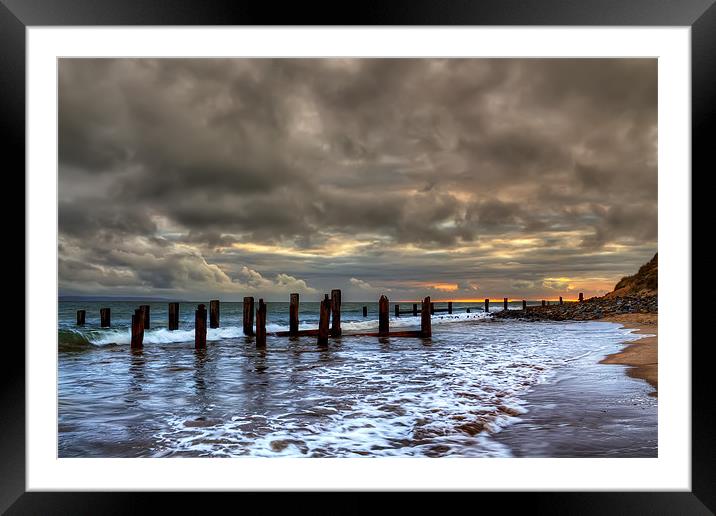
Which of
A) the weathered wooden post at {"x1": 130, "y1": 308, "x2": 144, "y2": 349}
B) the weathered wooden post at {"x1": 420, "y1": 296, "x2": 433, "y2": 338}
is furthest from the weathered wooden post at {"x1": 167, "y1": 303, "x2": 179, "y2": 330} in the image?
the weathered wooden post at {"x1": 420, "y1": 296, "x2": 433, "y2": 338}

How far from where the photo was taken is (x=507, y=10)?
2.36 metres

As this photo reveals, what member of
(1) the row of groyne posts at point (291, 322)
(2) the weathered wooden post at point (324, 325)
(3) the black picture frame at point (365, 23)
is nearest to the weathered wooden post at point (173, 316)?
(1) the row of groyne posts at point (291, 322)

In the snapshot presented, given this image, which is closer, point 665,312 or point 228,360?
point 665,312

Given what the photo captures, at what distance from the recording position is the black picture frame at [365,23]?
2.30m

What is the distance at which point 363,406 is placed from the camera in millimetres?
5262

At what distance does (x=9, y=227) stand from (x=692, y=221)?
3469mm

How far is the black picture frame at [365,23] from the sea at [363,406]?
1.18m

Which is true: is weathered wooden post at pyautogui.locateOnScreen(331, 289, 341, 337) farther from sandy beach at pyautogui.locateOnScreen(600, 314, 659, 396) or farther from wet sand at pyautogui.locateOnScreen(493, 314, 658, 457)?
wet sand at pyautogui.locateOnScreen(493, 314, 658, 457)

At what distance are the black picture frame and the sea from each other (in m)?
1.18

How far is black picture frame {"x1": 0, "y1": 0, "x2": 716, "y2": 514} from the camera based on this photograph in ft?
7.54

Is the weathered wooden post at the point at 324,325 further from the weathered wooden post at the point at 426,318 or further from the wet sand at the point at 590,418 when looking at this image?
the wet sand at the point at 590,418

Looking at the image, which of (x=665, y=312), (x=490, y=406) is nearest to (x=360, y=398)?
(x=490, y=406)

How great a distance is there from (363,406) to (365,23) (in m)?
4.03

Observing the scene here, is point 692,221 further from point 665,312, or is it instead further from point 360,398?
point 360,398
